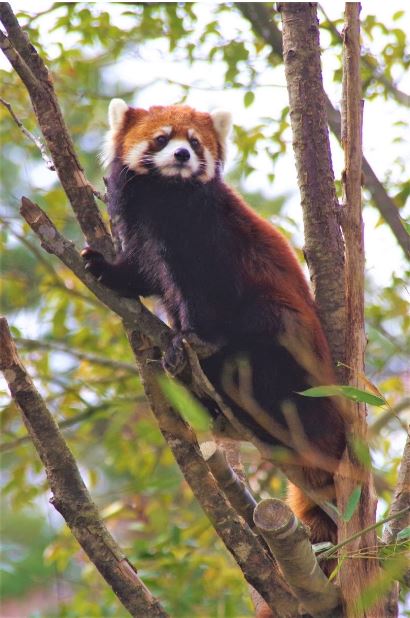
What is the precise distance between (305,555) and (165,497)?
2.81 metres

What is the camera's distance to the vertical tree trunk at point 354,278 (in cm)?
226

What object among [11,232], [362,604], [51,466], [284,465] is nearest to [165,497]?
[11,232]

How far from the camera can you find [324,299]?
9.32 feet

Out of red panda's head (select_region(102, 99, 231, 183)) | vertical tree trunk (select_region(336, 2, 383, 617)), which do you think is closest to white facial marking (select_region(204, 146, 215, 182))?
→ red panda's head (select_region(102, 99, 231, 183))

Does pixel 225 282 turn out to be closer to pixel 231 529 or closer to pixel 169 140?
pixel 169 140

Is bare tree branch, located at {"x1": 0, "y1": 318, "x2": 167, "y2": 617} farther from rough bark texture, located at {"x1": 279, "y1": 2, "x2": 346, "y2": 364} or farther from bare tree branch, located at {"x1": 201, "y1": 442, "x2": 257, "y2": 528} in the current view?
rough bark texture, located at {"x1": 279, "y1": 2, "x2": 346, "y2": 364}

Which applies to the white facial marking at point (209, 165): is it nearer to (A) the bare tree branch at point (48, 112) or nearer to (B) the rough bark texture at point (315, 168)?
(B) the rough bark texture at point (315, 168)

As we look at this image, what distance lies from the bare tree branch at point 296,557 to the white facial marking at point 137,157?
185cm

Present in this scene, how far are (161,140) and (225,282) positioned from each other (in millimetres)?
780

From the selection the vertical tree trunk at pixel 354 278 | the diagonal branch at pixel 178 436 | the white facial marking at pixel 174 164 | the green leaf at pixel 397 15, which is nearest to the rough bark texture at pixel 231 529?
the diagonal branch at pixel 178 436

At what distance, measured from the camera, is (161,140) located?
11.8ft

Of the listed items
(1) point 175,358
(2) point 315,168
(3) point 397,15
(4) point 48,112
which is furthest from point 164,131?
(3) point 397,15

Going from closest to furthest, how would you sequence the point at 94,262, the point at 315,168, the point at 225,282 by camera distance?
the point at 315,168, the point at 94,262, the point at 225,282

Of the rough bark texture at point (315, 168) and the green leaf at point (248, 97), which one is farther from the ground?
the green leaf at point (248, 97)
